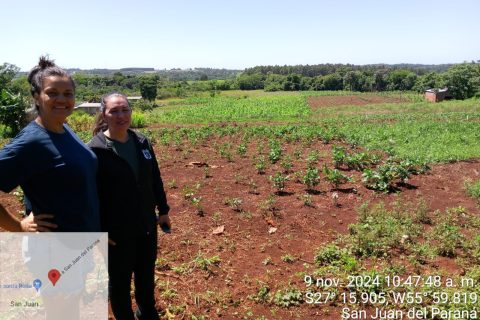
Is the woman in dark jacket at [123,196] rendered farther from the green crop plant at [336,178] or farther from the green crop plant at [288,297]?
the green crop plant at [336,178]

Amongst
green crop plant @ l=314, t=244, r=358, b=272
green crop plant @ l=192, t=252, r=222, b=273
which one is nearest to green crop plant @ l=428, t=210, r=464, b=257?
green crop plant @ l=314, t=244, r=358, b=272

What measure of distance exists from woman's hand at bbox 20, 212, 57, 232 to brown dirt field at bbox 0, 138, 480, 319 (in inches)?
83.2

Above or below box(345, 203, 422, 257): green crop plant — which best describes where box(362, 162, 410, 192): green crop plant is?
above

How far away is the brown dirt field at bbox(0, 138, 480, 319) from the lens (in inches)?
166

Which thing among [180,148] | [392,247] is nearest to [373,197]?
[392,247]

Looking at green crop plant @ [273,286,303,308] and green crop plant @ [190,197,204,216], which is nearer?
green crop plant @ [273,286,303,308]

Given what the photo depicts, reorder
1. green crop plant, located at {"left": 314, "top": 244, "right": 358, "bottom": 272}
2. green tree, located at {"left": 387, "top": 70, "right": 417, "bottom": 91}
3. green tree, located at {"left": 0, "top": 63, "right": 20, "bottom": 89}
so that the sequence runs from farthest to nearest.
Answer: green tree, located at {"left": 387, "top": 70, "right": 417, "bottom": 91}, green tree, located at {"left": 0, "top": 63, "right": 20, "bottom": 89}, green crop plant, located at {"left": 314, "top": 244, "right": 358, "bottom": 272}

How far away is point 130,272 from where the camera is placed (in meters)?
3.05

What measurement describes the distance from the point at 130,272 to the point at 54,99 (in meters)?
1.57

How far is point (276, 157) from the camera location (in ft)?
37.2

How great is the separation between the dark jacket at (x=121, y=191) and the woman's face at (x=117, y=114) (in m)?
0.14

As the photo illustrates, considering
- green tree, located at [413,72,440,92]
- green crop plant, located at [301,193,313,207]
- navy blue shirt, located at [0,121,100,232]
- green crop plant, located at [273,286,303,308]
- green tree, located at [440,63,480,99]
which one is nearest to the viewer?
navy blue shirt, located at [0,121,100,232]

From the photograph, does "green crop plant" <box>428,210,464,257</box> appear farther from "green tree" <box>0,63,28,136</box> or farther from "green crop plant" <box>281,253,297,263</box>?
"green tree" <box>0,63,28,136</box>

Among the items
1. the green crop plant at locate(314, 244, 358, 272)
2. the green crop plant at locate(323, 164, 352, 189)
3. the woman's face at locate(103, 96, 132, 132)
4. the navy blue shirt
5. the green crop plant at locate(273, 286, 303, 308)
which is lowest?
the green crop plant at locate(273, 286, 303, 308)
